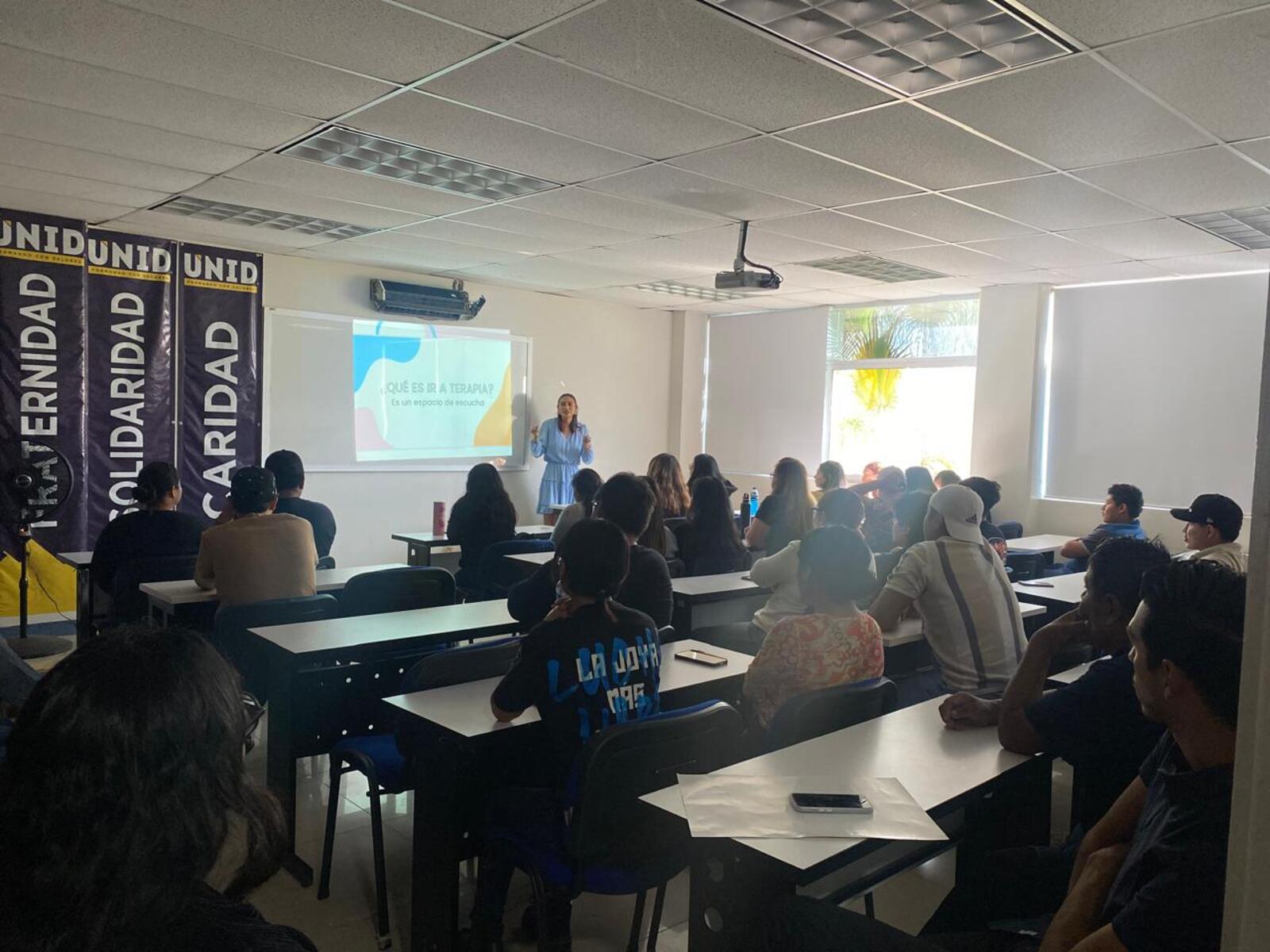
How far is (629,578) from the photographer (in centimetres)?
312

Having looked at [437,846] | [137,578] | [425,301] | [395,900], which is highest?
[425,301]

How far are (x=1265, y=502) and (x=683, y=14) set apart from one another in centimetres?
246

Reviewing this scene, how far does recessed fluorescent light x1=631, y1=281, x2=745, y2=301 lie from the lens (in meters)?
7.93

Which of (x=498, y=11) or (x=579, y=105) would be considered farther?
(x=579, y=105)

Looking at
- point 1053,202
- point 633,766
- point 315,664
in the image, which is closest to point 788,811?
point 633,766

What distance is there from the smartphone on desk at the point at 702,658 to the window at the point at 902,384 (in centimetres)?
560

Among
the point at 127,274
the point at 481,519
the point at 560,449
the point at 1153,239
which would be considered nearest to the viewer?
the point at 481,519

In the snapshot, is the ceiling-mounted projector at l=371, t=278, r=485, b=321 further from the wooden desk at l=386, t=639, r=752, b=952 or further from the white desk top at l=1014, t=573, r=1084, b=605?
the wooden desk at l=386, t=639, r=752, b=952

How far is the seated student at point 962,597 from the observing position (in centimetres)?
295

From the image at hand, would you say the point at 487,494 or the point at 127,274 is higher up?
the point at 127,274

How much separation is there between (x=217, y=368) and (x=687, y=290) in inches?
155

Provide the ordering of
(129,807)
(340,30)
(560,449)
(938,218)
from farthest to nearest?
1. (560,449)
2. (938,218)
3. (340,30)
4. (129,807)

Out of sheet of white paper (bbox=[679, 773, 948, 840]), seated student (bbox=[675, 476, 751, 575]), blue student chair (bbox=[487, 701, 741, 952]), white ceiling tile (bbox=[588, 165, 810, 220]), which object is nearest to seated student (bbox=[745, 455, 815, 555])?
seated student (bbox=[675, 476, 751, 575])

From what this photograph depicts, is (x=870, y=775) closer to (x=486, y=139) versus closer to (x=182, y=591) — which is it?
(x=182, y=591)
